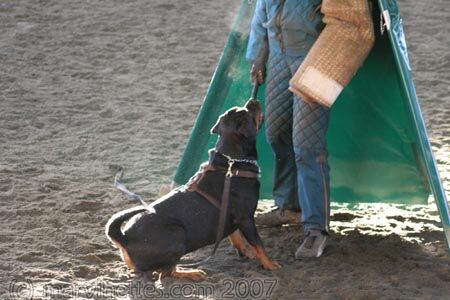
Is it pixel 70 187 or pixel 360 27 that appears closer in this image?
pixel 360 27

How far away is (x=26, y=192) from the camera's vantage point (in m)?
6.63

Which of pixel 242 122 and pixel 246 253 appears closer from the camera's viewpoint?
pixel 242 122

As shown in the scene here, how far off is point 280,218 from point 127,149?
192 centimetres

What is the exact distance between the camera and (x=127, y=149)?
7637mm

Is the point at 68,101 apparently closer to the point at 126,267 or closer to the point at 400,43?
the point at 126,267

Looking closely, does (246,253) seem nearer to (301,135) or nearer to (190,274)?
(190,274)

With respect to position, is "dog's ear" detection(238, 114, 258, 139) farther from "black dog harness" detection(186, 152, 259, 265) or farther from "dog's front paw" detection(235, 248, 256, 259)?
"dog's front paw" detection(235, 248, 256, 259)

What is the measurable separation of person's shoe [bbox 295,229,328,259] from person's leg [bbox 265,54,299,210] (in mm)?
516

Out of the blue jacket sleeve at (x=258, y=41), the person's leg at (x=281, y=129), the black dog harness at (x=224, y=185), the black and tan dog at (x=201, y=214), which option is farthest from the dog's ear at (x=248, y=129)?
the blue jacket sleeve at (x=258, y=41)

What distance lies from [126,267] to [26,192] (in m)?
1.47

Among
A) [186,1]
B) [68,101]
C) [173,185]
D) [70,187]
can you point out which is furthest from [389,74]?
[186,1]

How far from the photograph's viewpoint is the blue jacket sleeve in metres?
5.70

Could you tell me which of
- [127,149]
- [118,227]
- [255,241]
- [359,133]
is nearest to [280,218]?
[359,133]

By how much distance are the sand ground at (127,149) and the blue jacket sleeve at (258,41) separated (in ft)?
3.51
